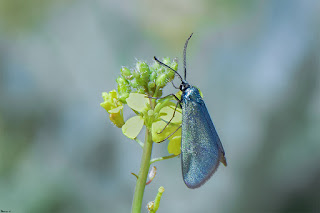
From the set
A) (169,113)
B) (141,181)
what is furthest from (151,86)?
(141,181)

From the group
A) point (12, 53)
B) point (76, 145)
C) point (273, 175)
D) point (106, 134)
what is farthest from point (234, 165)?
point (12, 53)

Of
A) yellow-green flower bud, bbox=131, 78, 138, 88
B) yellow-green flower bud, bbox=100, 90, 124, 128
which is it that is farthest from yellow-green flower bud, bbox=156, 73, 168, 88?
yellow-green flower bud, bbox=100, 90, 124, 128

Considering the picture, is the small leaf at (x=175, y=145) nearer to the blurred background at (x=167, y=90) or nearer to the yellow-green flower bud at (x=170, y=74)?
the yellow-green flower bud at (x=170, y=74)

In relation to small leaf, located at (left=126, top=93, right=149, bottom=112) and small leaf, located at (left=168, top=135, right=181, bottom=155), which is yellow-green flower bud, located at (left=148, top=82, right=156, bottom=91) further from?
small leaf, located at (left=168, top=135, right=181, bottom=155)

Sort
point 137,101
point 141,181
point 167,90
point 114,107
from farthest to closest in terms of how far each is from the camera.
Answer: point 167,90, point 114,107, point 137,101, point 141,181

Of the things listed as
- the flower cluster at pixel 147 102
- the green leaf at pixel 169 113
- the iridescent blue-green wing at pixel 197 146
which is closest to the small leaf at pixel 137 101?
the flower cluster at pixel 147 102

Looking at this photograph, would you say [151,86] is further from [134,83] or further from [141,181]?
[141,181]
